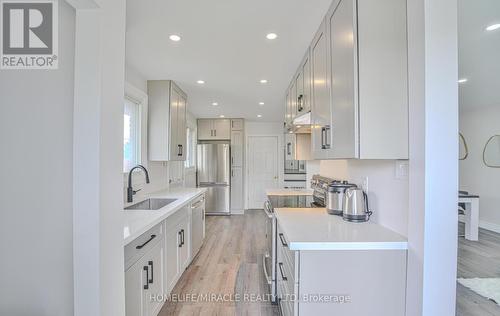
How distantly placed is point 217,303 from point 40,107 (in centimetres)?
215

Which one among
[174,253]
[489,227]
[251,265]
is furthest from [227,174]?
[489,227]

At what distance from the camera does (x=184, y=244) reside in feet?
9.75

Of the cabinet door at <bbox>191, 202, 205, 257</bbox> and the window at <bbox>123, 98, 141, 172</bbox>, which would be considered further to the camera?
the cabinet door at <bbox>191, 202, 205, 257</bbox>

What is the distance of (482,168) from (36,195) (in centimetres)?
670

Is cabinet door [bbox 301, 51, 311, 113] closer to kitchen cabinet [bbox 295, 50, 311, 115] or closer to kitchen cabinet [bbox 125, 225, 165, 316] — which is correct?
kitchen cabinet [bbox 295, 50, 311, 115]

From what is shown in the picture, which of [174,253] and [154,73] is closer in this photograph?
[174,253]

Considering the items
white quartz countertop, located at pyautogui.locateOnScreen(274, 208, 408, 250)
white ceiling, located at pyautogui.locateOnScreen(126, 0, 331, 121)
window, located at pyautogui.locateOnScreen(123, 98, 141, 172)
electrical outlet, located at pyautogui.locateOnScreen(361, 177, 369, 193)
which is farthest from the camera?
window, located at pyautogui.locateOnScreen(123, 98, 141, 172)

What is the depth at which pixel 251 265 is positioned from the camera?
10.7 feet

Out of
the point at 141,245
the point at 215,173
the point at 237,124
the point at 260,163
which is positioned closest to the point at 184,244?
the point at 141,245

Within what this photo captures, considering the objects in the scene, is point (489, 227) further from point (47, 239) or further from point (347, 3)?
point (47, 239)

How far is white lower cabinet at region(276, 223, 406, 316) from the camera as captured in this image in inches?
53.0

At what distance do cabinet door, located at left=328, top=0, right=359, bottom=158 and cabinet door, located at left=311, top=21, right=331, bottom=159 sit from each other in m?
0.12

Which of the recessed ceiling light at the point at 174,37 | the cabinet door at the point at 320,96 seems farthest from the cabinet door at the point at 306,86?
the recessed ceiling light at the point at 174,37

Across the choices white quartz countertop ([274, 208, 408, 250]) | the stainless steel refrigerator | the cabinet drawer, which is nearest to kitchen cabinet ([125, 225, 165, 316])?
the cabinet drawer
